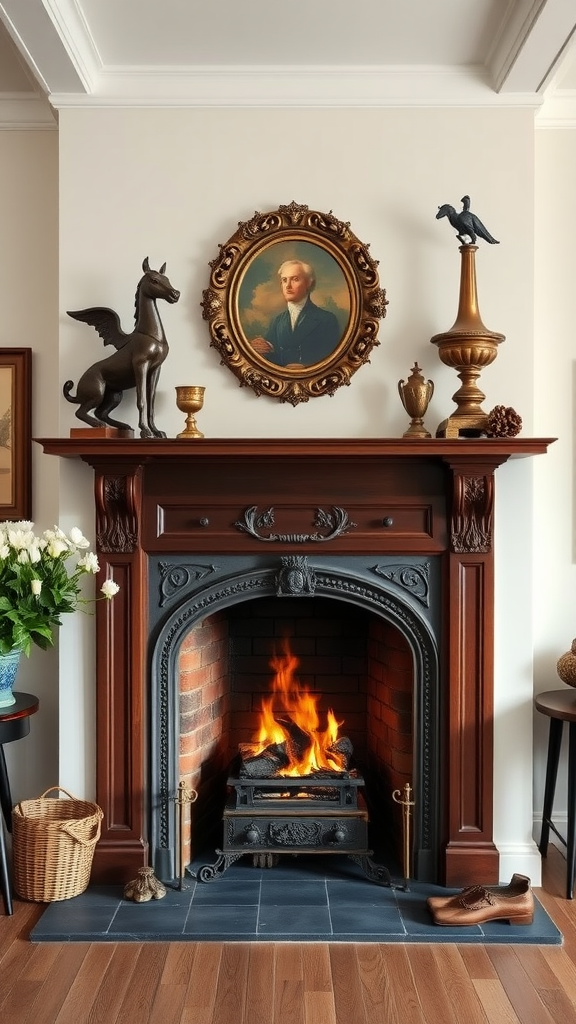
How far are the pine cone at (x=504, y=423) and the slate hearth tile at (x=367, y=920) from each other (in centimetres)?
154

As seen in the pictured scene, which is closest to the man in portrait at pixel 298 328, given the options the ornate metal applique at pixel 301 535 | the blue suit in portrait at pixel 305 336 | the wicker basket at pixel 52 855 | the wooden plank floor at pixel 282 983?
the blue suit in portrait at pixel 305 336

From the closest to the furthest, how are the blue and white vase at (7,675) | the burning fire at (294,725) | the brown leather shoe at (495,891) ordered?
the brown leather shoe at (495,891) → the blue and white vase at (7,675) → the burning fire at (294,725)

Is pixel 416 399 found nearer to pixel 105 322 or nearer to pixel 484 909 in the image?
pixel 105 322

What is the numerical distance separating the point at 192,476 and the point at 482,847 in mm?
1587

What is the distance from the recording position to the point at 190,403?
295cm

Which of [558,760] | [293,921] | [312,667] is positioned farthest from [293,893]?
[558,760]

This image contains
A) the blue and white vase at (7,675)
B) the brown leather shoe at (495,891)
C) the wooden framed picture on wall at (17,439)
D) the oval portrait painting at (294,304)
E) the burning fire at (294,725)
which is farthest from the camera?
the wooden framed picture on wall at (17,439)

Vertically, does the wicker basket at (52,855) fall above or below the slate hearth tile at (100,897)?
above

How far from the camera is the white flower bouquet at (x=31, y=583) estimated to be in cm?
281

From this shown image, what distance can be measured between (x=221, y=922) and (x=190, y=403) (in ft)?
5.34

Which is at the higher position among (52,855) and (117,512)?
(117,512)

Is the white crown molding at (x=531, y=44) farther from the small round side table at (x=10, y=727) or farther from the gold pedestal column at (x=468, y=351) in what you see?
the small round side table at (x=10, y=727)

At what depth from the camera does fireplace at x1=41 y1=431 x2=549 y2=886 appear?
9.87 ft

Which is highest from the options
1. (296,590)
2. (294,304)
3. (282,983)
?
(294,304)
